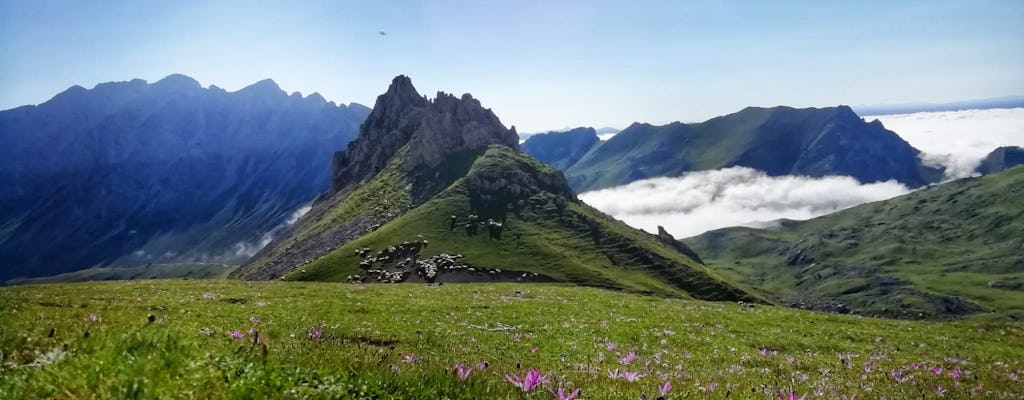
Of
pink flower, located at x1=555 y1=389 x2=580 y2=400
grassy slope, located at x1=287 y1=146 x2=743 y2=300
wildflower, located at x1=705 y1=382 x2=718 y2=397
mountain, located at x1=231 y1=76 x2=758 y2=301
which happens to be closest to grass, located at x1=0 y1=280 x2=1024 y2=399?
wildflower, located at x1=705 y1=382 x2=718 y2=397

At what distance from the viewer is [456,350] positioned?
57.5ft

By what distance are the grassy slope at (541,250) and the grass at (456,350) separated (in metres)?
92.3

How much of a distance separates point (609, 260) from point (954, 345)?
127 m

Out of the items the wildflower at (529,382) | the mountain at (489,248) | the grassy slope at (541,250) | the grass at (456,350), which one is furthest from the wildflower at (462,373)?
the grassy slope at (541,250)

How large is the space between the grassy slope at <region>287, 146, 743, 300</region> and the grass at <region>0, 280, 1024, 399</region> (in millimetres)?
92338

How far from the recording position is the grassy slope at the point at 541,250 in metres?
132

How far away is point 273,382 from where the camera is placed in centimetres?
614

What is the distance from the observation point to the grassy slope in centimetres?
13200

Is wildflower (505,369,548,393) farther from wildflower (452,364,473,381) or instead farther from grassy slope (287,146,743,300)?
grassy slope (287,146,743,300)

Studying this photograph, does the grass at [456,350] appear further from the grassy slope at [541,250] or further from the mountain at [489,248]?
the grassy slope at [541,250]

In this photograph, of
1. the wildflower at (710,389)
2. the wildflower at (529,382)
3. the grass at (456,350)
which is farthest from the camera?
the wildflower at (710,389)

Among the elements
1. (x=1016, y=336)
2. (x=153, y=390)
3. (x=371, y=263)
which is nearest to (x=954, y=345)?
(x=1016, y=336)

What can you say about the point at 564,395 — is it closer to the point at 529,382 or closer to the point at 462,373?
the point at 529,382

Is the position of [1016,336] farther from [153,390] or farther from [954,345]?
[153,390]
